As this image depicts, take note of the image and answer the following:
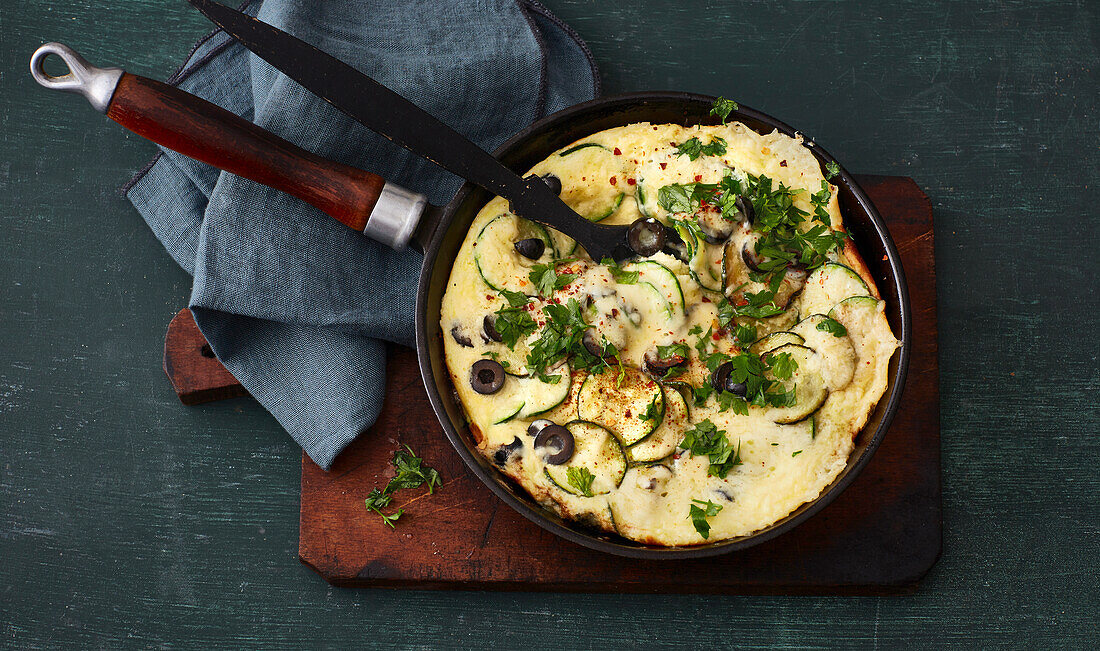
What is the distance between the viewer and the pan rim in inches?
115

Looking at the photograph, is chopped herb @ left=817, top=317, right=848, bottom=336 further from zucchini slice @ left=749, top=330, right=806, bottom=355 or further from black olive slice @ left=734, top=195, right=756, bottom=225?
black olive slice @ left=734, top=195, right=756, bottom=225

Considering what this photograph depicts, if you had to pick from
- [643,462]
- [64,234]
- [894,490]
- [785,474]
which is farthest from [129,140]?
[894,490]

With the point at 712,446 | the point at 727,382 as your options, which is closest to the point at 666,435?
the point at 712,446

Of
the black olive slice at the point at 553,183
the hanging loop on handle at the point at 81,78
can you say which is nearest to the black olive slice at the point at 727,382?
the black olive slice at the point at 553,183

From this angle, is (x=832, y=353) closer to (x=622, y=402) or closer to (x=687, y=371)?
(x=687, y=371)

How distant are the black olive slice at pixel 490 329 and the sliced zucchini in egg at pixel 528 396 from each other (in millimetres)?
155

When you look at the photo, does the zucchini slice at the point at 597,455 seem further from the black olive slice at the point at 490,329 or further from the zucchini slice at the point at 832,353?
the zucchini slice at the point at 832,353

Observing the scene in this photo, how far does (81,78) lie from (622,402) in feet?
6.95

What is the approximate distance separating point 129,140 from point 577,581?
277 centimetres

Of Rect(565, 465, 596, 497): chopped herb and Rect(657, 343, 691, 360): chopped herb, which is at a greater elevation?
Rect(657, 343, 691, 360): chopped herb

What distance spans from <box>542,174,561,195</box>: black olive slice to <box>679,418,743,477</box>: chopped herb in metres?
1.03

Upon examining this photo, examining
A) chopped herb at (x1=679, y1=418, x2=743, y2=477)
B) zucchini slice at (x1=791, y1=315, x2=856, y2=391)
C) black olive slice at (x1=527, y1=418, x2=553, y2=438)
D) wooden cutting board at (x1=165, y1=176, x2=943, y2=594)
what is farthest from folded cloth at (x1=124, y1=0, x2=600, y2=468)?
zucchini slice at (x1=791, y1=315, x2=856, y2=391)

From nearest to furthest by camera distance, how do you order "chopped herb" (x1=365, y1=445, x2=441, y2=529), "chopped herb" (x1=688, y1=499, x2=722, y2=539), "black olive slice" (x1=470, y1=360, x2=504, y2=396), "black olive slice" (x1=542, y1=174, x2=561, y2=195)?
1. "chopped herb" (x1=688, y1=499, x2=722, y2=539)
2. "black olive slice" (x1=470, y1=360, x2=504, y2=396)
3. "black olive slice" (x1=542, y1=174, x2=561, y2=195)
4. "chopped herb" (x1=365, y1=445, x2=441, y2=529)

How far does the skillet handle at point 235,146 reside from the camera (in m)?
2.78
